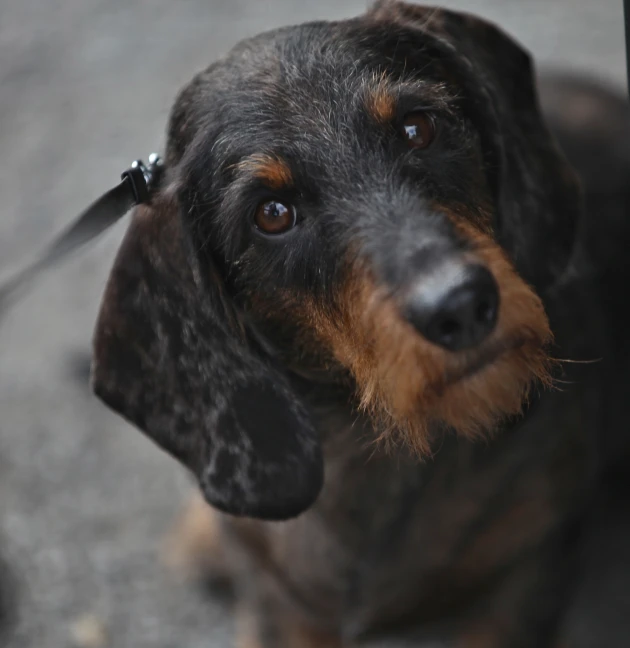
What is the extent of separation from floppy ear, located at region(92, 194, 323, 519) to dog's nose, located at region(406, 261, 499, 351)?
58 centimetres

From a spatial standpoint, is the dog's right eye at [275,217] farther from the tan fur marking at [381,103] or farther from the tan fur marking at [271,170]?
the tan fur marking at [381,103]

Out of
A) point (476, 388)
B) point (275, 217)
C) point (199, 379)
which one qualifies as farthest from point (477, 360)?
point (199, 379)

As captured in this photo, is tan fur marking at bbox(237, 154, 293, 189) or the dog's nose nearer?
the dog's nose

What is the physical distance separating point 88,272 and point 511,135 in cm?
266

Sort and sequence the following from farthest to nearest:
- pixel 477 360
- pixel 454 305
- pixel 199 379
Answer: pixel 199 379
pixel 477 360
pixel 454 305

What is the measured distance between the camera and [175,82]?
5422mm

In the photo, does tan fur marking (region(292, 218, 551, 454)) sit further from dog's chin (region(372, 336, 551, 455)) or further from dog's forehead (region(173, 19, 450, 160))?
dog's forehead (region(173, 19, 450, 160))

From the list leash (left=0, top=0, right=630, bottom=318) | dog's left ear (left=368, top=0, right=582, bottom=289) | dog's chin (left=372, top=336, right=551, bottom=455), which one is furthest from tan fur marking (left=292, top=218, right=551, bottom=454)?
leash (left=0, top=0, right=630, bottom=318)

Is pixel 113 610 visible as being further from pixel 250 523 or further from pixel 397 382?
pixel 397 382

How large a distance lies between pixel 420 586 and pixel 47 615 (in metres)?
1.35

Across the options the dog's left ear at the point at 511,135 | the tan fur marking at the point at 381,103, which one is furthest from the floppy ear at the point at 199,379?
the dog's left ear at the point at 511,135

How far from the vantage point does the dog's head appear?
2.04 m

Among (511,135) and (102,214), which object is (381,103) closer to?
(511,135)

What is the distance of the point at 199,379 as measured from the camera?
238cm
